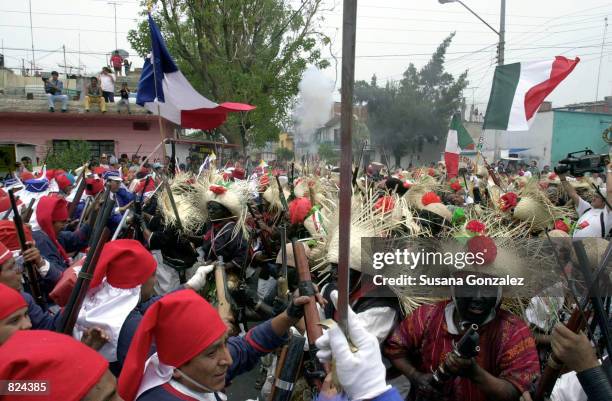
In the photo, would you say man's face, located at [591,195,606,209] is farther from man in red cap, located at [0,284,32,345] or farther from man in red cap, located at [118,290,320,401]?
man in red cap, located at [0,284,32,345]

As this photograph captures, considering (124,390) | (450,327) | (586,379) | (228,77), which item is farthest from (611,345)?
(228,77)

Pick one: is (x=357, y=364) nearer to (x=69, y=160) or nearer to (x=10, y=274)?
(x=10, y=274)

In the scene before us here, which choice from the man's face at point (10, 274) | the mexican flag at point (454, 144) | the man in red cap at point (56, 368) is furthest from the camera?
the mexican flag at point (454, 144)

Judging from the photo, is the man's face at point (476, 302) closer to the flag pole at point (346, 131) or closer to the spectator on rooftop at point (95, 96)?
the flag pole at point (346, 131)

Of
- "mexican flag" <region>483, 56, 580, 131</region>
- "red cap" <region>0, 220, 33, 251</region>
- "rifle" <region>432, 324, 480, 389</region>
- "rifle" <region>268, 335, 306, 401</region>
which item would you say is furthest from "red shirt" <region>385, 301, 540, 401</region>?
"mexican flag" <region>483, 56, 580, 131</region>

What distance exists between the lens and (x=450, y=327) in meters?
2.34

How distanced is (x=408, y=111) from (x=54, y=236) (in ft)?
149

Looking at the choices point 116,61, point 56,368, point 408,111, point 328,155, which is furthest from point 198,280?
point 408,111

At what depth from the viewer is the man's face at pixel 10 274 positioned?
113 inches

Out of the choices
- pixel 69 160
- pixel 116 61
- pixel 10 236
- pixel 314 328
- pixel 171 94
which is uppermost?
pixel 116 61

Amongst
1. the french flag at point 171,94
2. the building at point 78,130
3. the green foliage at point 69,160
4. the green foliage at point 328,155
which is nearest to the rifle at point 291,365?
the french flag at point 171,94

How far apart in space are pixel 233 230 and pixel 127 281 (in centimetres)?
269

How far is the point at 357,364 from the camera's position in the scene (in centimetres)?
149

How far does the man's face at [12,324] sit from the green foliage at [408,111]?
148ft
